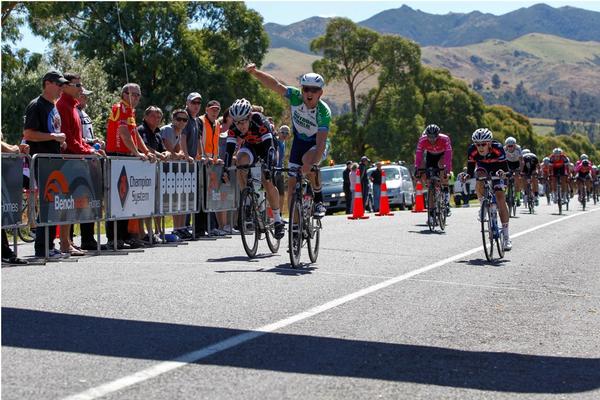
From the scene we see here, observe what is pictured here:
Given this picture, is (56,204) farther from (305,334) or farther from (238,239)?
(305,334)

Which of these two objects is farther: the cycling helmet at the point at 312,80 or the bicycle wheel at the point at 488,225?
the bicycle wheel at the point at 488,225

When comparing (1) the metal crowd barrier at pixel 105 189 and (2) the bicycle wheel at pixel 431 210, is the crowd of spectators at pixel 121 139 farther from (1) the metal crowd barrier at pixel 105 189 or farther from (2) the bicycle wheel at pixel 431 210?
(2) the bicycle wheel at pixel 431 210

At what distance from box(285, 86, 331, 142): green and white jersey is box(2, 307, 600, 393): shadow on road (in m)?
4.91

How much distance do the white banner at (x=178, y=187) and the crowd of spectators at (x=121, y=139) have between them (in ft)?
0.56

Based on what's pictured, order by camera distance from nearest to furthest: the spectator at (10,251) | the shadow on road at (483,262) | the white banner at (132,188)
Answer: the spectator at (10,251), the shadow on road at (483,262), the white banner at (132,188)

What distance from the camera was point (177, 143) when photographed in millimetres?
16031

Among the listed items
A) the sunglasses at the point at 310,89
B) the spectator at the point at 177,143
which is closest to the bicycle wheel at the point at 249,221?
the sunglasses at the point at 310,89

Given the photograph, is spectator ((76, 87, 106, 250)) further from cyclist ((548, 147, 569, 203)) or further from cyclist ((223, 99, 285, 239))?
cyclist ((548, 147, 569, 203))

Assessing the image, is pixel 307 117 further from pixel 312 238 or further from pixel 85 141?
pixel 85 141

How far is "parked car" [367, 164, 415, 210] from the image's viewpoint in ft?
124

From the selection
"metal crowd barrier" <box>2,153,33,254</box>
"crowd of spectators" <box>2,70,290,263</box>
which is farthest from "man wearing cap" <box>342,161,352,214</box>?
"metal crowd barrier" <box>2,153,33,254</box>

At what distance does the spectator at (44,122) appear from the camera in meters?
12.0

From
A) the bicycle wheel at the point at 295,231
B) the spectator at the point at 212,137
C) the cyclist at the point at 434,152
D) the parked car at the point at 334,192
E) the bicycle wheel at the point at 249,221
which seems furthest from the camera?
the parked car at the point at 334,192

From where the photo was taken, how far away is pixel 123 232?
14469mm
